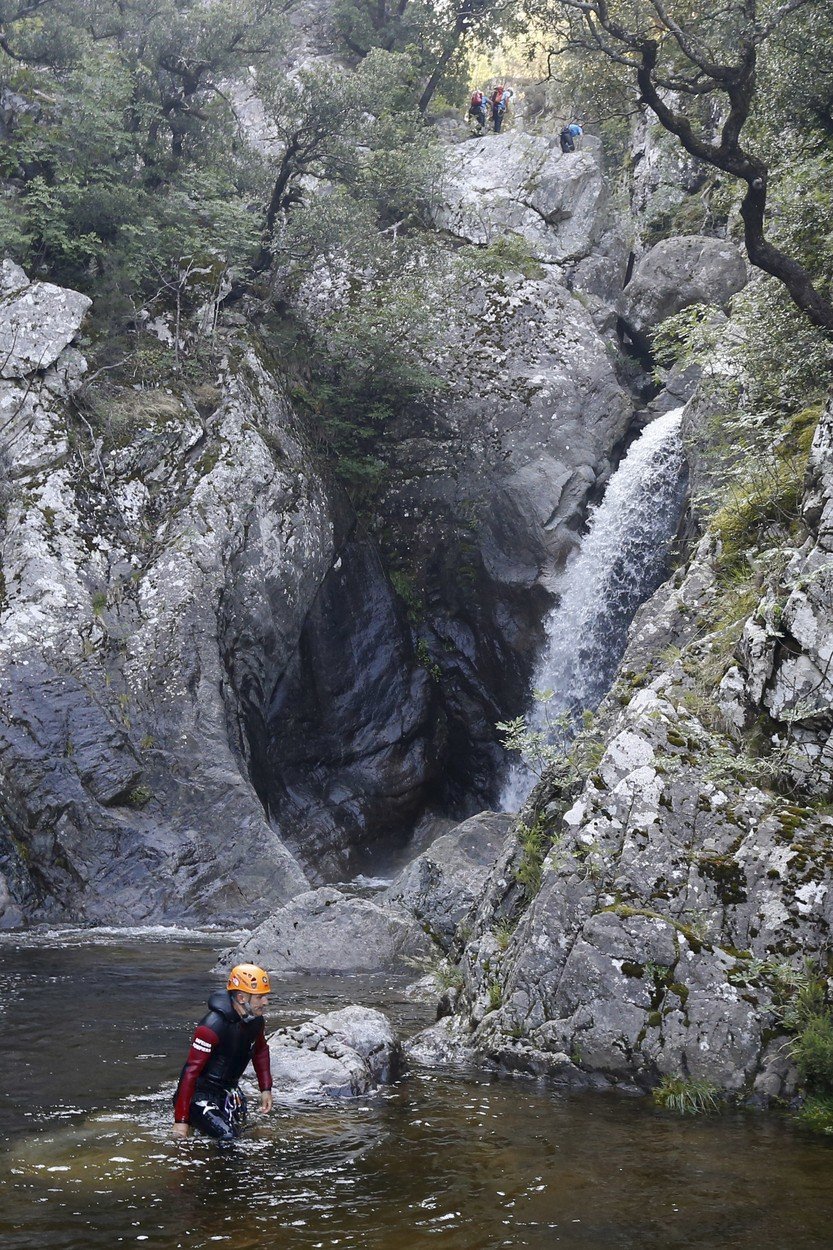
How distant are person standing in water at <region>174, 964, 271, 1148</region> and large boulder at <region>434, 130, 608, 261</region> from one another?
25.1 m

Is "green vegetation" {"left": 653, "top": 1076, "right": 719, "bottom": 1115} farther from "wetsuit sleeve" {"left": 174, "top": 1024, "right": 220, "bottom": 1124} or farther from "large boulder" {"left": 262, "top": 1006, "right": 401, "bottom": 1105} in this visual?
"wetsuit sleeve" {"left": 174, "top": 1024, "right": 220, "bottom": 1124}

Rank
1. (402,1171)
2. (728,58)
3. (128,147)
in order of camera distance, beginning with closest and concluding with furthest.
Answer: (402,1171) → (728,58) → (128,147)

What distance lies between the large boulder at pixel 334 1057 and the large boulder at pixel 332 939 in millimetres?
4036

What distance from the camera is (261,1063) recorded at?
6898mm

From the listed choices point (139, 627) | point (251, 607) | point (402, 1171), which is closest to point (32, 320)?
point (139, 627)

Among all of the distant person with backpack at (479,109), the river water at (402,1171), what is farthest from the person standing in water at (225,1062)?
the distant person with backpack at (479,109)

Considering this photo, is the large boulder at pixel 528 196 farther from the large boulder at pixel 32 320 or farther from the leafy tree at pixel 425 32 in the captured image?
the large boulder at pixel 32 320

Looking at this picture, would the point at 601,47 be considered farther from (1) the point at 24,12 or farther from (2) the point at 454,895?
(1) the point at 24,12

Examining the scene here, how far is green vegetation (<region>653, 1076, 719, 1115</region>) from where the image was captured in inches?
274

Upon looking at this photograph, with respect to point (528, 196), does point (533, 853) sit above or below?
below

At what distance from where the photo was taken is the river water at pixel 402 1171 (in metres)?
4.99

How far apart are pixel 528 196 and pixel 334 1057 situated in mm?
27122

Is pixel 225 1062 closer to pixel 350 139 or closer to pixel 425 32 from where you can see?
pixel 350 139

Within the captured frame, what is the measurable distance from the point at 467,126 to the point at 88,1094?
33770 millimetres
